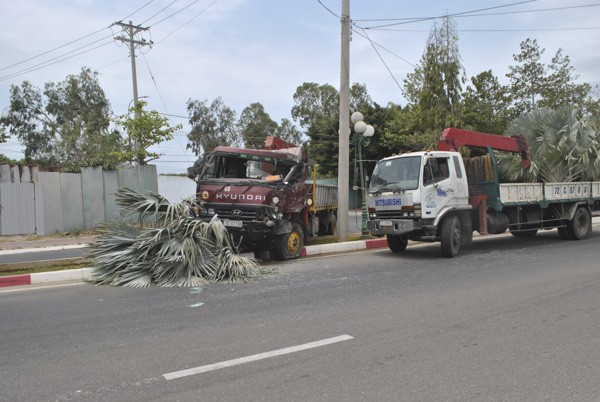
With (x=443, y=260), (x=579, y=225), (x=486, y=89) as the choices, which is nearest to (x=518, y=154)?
(x=579, y=225)

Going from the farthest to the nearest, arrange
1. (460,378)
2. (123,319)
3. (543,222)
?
(543,222) < (123,319) < (460,378)

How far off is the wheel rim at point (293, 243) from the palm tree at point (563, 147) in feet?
24.3

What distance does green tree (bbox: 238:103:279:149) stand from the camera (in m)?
46.7

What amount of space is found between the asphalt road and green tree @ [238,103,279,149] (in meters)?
40.2

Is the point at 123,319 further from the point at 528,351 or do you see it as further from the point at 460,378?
the point at 528,351

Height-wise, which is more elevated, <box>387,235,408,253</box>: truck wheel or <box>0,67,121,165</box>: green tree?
<box>0,67,121,165</box>: green tree

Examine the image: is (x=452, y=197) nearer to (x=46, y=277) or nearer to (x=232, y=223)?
(x=232, y=223)

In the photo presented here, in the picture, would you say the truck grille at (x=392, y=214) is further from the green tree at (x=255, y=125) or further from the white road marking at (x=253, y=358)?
the green tree at (x=255, y=125)

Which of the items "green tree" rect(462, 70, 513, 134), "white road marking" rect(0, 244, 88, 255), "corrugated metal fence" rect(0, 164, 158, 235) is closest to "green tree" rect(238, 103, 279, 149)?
"green tree" rect(462, 70, 513, 134)

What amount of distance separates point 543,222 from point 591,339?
8.80 metres

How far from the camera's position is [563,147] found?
13.0m

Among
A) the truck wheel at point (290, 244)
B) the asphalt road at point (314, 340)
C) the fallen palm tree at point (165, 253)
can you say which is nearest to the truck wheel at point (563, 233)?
the asphalt road at point (314, 340)

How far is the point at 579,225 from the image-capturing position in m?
12.8

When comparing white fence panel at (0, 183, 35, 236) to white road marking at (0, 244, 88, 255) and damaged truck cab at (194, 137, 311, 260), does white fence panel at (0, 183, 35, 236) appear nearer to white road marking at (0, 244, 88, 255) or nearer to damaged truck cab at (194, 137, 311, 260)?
white road marking at (0, 244, 88, 255)
